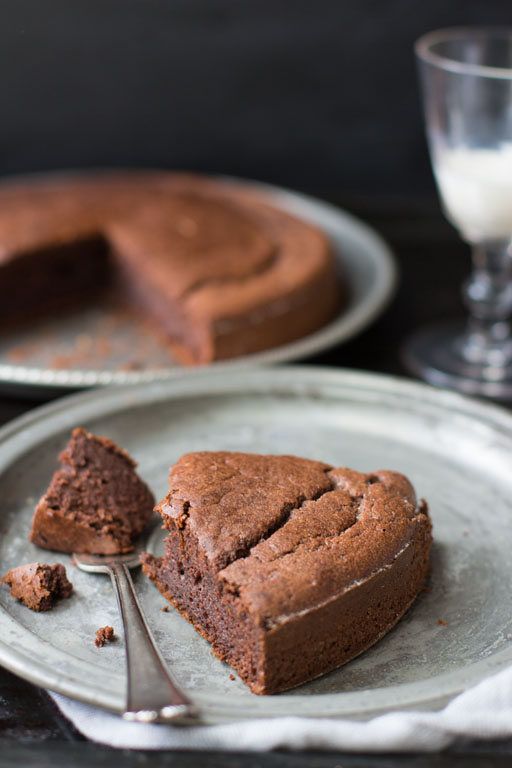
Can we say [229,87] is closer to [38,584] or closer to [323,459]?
[323,459]

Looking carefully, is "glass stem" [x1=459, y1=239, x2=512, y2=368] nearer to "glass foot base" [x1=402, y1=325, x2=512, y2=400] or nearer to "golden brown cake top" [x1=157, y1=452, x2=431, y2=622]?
"glass foot base" [x1=402, y1=325, x2=512, y2=400]

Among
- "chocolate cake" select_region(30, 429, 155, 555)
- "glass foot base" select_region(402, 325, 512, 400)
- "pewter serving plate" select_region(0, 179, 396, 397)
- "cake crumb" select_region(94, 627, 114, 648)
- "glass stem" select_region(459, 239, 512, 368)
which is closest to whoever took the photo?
"cake crumb" select_region(94, 627, 114, 648)

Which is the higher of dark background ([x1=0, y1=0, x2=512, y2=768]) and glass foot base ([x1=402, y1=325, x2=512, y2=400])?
dark background ([x1=0, y1=0, x2=512, y2=768])

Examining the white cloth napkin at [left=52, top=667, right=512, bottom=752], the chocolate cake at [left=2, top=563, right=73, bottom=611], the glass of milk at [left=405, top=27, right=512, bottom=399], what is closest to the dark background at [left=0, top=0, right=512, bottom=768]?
the glass of milk at [left=405, top=27, right=512, bottom=399]

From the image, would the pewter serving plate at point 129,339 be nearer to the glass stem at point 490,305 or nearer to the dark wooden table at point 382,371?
the dark wooden table at point 382,371

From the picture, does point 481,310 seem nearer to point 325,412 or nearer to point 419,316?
point 419,316

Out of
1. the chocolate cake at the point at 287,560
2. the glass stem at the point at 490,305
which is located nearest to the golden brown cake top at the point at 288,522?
the chocolate cake at the point at 287,560
